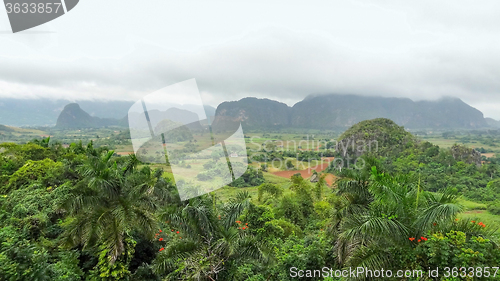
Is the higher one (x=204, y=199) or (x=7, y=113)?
(x=7, y=113)

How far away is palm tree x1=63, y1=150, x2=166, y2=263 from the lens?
6500mm

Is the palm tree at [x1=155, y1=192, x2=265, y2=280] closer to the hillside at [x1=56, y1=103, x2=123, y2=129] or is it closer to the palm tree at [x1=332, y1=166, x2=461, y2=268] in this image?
the palm tree at [x1=332, y1=166, x2=461, y2=268]

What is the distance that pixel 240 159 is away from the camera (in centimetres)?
421

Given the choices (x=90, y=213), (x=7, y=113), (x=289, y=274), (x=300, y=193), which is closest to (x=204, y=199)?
(x=289, y=274)

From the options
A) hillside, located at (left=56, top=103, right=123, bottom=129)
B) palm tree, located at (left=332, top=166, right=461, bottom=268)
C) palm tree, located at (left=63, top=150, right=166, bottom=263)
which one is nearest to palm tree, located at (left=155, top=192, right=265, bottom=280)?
palm tree, located at (left=63, top=150, right=166, bottom=263)

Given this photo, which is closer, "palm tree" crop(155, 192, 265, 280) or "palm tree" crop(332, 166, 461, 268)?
"palm tree" crop(332, 166, 461, 268)

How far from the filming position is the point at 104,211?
21.8 ft

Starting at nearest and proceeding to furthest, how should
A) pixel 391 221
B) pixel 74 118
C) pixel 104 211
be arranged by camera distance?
pixel 391 221
pixel 104 211
pixel 74 118

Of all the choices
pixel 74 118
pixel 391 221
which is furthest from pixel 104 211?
pixel 74 118

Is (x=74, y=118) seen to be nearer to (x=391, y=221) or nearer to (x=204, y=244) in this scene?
(x=204, y=244)

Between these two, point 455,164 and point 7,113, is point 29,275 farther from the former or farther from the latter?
point 7,113

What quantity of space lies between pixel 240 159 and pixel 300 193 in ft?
35.3

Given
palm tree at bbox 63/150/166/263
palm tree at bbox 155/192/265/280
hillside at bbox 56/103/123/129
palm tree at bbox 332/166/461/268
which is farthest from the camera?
hillside at bbox 56/103/123/129

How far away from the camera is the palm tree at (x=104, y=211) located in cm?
650
